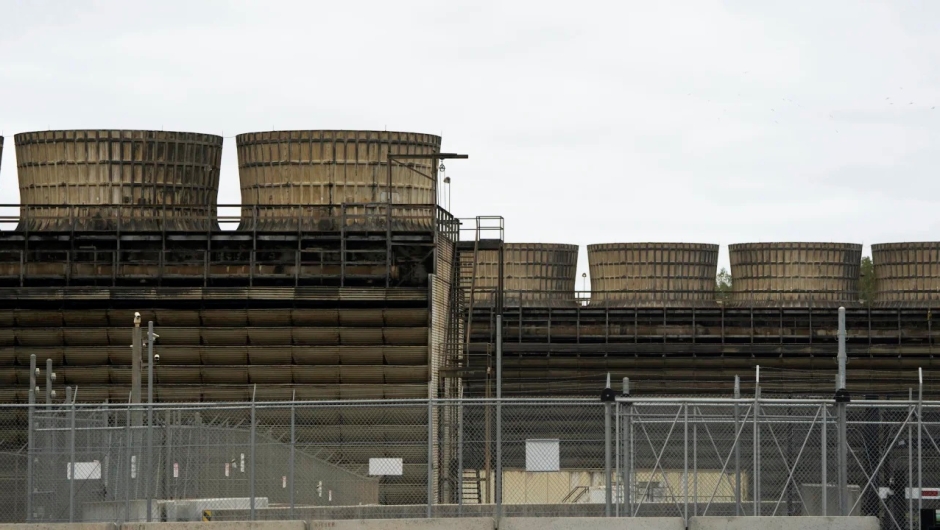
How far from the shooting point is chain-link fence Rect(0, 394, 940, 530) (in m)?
21.7

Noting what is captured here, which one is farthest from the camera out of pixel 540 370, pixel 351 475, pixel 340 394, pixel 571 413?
pixel 540 370

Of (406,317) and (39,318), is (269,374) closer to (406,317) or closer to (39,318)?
(406,317)

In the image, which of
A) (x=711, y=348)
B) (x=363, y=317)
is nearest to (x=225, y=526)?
(x=363, y=317)

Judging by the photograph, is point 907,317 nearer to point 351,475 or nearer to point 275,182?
point 275,182

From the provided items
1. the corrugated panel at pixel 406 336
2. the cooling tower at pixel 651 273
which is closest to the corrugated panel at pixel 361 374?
the corrugated panel at pixel 406 336

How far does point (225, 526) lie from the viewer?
64.2 ft

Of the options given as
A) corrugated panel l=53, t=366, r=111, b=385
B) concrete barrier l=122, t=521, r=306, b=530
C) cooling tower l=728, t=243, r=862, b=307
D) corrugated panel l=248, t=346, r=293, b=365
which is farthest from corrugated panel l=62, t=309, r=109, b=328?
cooling tower l=728, t=243, r=862, b=307

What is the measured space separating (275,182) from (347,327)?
18.2 ft

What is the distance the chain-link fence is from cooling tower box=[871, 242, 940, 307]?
21.4m

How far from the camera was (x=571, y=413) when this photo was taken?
5000 cm

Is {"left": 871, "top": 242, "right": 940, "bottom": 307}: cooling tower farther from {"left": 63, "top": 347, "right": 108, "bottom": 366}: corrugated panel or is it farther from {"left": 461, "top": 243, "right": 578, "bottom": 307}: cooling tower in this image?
{"left": 63, "top": 347, "right": 108, "bottom": 366}: corrugated panel

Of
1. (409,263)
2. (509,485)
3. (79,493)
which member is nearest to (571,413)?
(509,485)

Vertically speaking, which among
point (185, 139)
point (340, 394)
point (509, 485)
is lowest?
point (509, 485)

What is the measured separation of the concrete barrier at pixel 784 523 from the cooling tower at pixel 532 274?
45.8 meters
